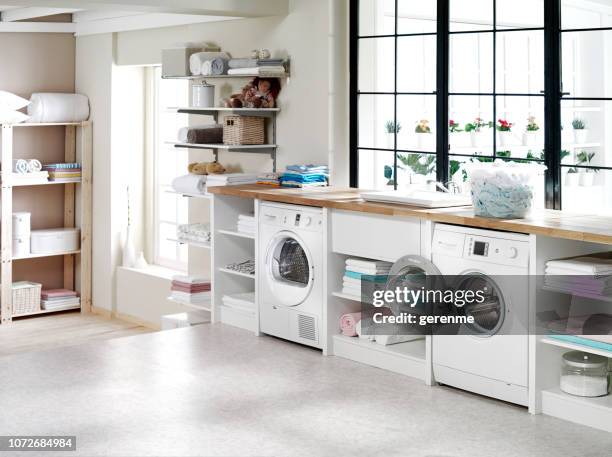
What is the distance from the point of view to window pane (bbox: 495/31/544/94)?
5254 mm

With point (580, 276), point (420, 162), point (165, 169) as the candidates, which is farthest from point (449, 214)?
point (165, 169)

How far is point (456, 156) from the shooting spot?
577 centimetres

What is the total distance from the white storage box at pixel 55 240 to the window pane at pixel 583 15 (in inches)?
198

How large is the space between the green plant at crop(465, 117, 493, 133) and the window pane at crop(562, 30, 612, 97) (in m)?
0.56

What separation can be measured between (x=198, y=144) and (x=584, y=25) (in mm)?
2764

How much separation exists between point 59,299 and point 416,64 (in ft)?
13.8

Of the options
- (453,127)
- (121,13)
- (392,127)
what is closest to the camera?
(453,127)

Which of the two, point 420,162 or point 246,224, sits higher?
point 420,162

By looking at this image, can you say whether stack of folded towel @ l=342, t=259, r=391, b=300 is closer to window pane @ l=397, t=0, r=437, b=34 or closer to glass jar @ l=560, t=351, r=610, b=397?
glass jar @ l=560, t=351, r=610, b=397

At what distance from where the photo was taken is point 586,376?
4488 mm

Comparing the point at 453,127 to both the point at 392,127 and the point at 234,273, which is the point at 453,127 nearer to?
the point at 392,127

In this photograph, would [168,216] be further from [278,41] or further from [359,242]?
[359,242]

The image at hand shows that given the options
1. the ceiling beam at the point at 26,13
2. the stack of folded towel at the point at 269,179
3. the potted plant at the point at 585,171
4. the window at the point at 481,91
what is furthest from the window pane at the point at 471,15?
the ceiling beam at the point at 26,13

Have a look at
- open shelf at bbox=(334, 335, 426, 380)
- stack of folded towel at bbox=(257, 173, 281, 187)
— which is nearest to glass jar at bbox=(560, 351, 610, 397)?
open shelf at bbox=(334, 335, 426, 380)
